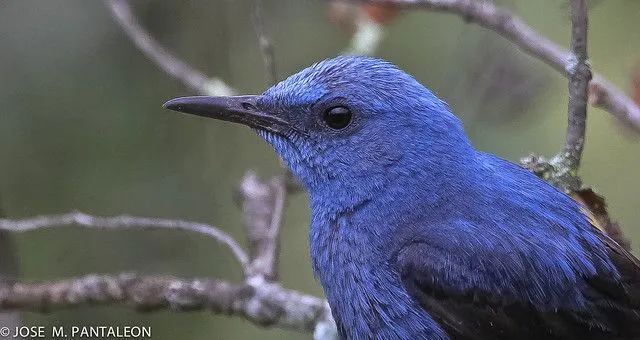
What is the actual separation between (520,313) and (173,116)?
3.77m

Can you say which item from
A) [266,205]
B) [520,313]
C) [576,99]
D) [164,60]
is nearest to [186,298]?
[266,205]

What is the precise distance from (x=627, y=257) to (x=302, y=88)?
1551 mm

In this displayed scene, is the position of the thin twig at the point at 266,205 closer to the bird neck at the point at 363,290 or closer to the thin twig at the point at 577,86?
the bird neck at the point at 363,290

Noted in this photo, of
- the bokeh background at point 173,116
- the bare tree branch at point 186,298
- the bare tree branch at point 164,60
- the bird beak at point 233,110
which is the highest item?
the bokeh background at point 173,116

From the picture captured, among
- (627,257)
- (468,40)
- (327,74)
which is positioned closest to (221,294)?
(327,74)

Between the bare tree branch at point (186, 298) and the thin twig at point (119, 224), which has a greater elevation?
the thin twig at point (119, 224)

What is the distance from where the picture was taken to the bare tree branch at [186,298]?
4156 millimetres

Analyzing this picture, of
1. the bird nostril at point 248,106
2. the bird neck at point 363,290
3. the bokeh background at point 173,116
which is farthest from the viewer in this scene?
the bokeh background at point 173,116

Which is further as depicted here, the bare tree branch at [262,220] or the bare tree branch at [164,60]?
the bare tree branch at [164,60]

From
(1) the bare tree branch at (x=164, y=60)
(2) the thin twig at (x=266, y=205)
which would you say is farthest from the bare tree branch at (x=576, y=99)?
(1) the bare tree branch at (x=164, y=60)

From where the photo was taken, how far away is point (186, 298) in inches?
165

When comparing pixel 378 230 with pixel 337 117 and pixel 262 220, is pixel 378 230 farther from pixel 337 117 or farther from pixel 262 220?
pixel 262 220

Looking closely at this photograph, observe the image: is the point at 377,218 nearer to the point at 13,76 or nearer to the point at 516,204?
the point at 516,204

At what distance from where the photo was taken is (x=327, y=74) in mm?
3982
